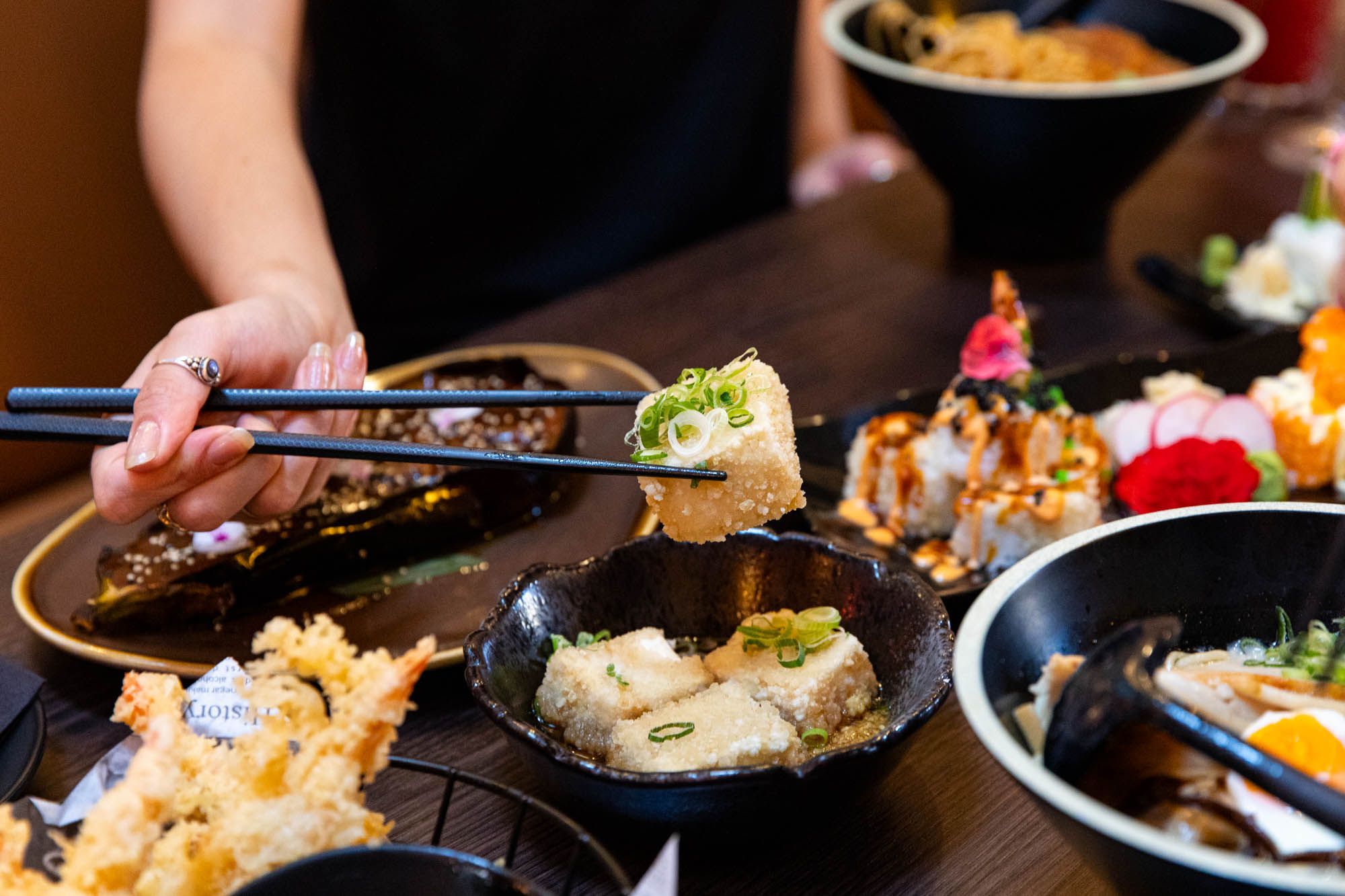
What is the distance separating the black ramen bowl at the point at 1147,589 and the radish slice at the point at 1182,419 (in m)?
0.63

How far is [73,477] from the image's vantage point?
2576 mm

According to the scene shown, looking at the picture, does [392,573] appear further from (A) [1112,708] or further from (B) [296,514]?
(A) [1112,708]

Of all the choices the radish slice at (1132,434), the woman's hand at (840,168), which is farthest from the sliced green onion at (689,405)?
the woman's hand at (840,168)

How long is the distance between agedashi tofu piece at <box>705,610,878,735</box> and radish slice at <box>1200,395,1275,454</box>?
745 mm

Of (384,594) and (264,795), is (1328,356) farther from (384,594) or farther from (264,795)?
(264,795)

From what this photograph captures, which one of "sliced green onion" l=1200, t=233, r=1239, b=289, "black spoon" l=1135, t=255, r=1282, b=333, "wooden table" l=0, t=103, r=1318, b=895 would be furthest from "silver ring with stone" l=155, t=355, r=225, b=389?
"sliced green onion" l=1200, t=233, r=1239, b=289

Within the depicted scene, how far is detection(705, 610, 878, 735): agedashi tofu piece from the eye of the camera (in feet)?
3.52

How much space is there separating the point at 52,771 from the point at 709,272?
1.48m

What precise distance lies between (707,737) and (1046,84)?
5.20ft

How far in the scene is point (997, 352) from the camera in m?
1.57

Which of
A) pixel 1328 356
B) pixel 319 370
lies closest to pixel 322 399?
pixel 319 370

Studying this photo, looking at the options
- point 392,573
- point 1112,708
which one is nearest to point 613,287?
point 392,573

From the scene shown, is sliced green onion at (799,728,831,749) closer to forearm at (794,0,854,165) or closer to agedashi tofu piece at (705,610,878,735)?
agedashi tofu piece at (705,610,878,735)

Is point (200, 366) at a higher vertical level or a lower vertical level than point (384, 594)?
higher
